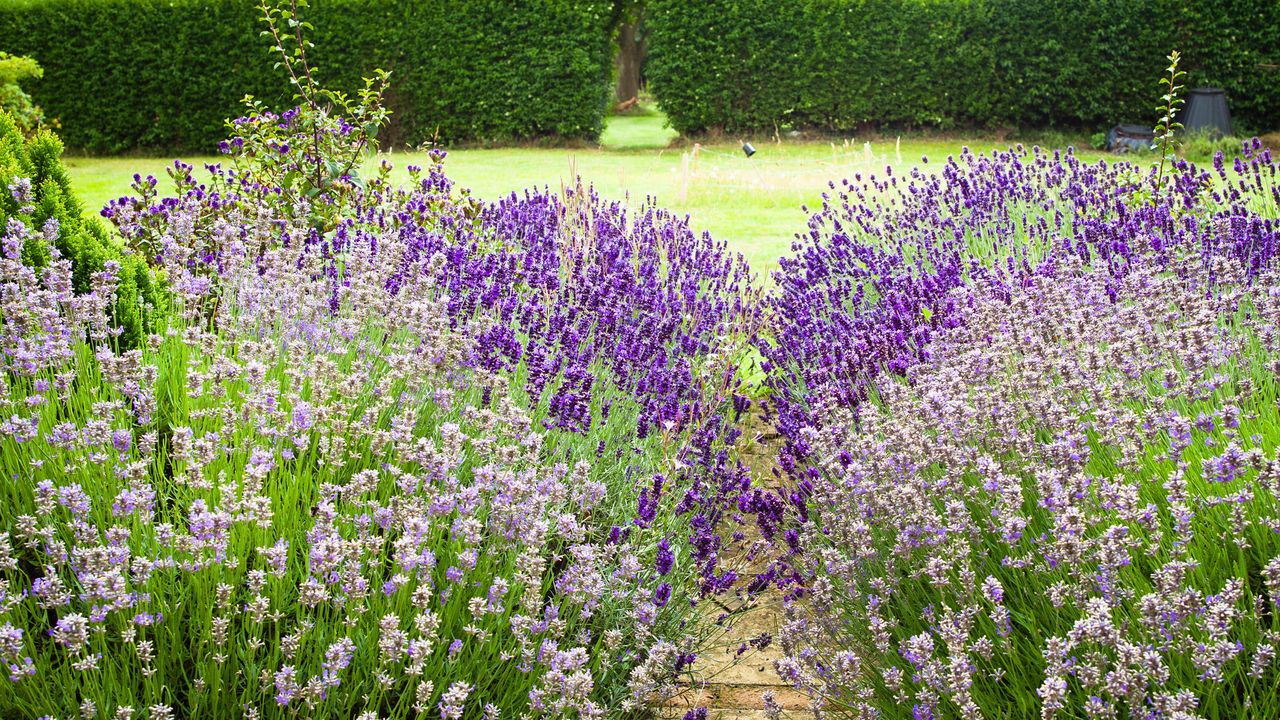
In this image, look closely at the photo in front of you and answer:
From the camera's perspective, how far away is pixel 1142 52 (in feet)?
48.6

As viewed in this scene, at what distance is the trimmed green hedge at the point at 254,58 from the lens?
15.6 metres

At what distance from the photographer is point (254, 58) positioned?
51.7 ft

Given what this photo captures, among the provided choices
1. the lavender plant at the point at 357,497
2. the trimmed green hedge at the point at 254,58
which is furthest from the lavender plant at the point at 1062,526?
the trimmed green hedge at the point at 254,58

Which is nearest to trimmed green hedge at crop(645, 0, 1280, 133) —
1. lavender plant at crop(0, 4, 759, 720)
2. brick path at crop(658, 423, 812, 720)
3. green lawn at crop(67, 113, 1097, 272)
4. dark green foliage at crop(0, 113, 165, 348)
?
green lawn at crop(67, 113, 1097, 272)

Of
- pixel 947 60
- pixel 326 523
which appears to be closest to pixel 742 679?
pixel 326 523

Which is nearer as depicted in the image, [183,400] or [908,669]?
[908,669]

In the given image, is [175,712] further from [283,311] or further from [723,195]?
[723,195]

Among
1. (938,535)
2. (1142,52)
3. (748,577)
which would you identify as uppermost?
(1142,52)

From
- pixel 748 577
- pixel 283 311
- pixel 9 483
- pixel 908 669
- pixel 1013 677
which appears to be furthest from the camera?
pixel 748 577

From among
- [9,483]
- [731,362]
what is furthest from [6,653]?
[731,362]

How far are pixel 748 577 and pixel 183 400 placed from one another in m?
2.09

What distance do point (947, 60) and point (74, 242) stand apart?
45.6 ft

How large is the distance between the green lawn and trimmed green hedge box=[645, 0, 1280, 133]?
22.0 inches

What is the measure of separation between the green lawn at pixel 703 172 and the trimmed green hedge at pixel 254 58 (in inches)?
29.2
